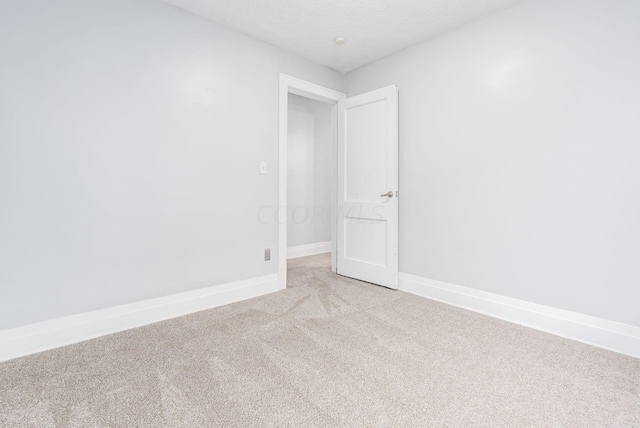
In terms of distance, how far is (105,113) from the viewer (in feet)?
6.77

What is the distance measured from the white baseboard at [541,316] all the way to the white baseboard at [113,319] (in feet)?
5.68

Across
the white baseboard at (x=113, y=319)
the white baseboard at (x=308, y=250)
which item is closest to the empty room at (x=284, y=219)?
the white baseboard at (x=113, y=319)

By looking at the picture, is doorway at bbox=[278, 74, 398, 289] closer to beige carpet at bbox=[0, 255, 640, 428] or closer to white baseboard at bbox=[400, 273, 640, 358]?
white baseboard at bbox=[400, 273, 640, 358]

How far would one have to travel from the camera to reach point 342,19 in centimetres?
247

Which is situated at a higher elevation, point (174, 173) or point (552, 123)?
point (552, 123)

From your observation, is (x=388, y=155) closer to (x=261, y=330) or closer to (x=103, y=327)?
(x=261, y=330)

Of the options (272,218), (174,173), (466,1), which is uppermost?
(466,1)

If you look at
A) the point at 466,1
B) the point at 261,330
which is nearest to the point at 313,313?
the point at 261,330

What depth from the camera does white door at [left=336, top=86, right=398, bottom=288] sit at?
119 inches

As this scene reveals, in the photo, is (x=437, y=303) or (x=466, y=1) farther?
(x=437, y=303)

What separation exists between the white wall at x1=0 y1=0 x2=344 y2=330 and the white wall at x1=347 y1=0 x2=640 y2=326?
1.57 m

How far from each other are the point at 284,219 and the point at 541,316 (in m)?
2.29

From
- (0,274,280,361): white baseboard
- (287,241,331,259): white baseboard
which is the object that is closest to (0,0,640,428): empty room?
(0,274,280,361): white baseboard

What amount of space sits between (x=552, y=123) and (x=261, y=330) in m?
2.54
